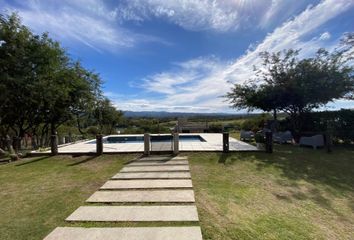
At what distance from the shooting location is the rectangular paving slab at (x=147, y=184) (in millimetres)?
5031

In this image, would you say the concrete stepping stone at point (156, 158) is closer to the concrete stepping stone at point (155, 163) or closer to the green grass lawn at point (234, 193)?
the concrete stepping stone at point (155, 163)

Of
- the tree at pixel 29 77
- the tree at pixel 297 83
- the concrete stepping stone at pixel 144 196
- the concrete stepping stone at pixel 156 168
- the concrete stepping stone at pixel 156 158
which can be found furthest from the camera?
the tree at pixel 297 83

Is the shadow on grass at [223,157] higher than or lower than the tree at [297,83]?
lower

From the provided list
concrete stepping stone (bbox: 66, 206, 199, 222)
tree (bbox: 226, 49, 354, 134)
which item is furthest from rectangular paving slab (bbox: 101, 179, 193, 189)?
tree (bbox: 226, 49, 354, 134)

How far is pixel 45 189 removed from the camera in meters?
5.11

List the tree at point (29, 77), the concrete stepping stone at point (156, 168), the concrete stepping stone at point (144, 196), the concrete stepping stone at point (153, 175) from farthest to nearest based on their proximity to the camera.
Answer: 1. the tree at point (29, 77)
2. the concrete stepping stone at point (156, 168)
3. the concrete stepping stone at point (153, 175)
4. the concrete stepping stone at point (144, 196)

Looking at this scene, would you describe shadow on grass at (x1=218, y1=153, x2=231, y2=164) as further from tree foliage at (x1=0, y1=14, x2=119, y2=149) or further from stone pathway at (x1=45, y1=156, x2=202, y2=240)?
tree foliage at (x1=0, y1=14, x2=119, y2=149)

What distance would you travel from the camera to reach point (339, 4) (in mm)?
8891

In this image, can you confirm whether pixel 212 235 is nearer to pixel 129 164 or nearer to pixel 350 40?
pixel 129 164

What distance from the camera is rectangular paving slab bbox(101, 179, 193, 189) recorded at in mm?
5031

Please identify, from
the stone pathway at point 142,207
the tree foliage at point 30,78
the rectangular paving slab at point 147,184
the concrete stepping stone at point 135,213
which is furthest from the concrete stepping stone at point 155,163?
the tree foliage at point 30,78

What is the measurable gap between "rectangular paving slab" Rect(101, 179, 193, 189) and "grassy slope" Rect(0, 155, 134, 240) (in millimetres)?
343

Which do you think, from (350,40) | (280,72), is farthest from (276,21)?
(350,40)

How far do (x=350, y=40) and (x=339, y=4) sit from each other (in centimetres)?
364
